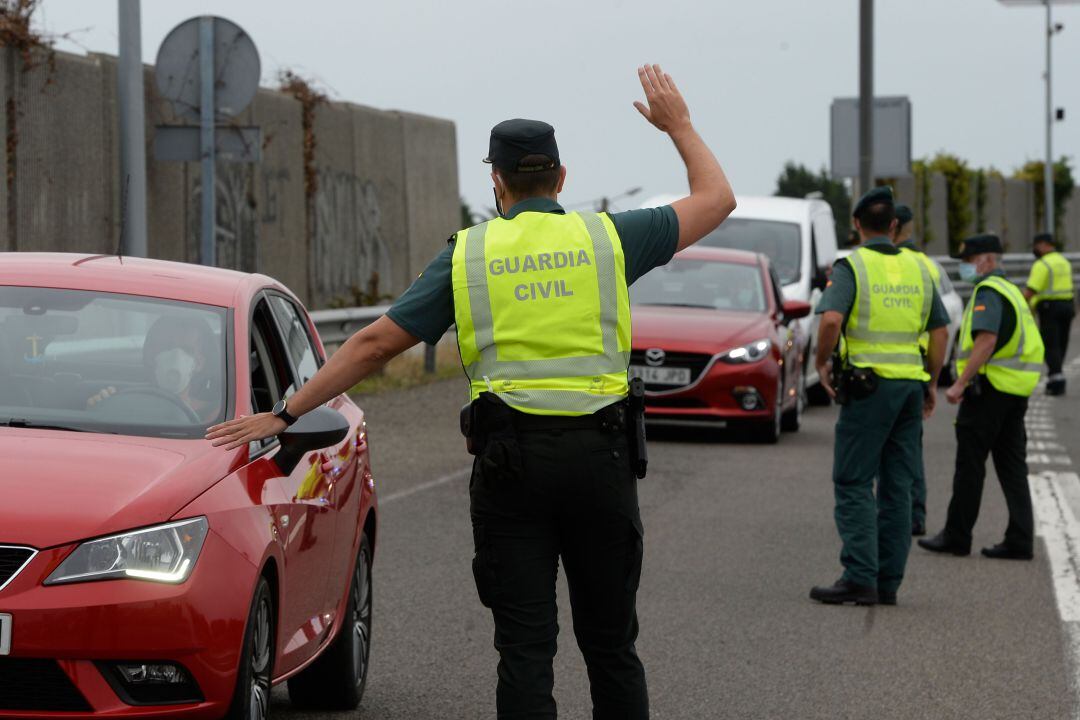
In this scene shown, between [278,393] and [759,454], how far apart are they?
412 inches

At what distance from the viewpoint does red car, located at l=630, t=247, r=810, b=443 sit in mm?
17125

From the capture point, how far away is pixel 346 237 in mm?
24641

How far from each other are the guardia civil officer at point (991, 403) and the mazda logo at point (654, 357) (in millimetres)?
6028

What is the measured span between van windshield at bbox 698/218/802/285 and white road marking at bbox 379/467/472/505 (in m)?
8.16

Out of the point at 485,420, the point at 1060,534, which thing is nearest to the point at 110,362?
the point at 485,420

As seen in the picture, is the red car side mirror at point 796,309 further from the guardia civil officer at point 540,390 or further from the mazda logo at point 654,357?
the guardia civil officer at point 540,390

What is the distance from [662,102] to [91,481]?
5.81 ft

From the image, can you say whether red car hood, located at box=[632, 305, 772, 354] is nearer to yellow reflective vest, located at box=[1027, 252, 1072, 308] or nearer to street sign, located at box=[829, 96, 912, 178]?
yellow reflective vest, located at box=[1027, 252, 1072, 308]

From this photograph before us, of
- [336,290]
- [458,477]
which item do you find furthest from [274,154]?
[458,477]

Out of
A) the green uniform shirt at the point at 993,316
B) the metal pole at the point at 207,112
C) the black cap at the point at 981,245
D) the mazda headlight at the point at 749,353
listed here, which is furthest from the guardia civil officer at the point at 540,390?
the mazda headlight at the point at 749,353

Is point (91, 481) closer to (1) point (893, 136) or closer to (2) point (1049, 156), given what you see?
(1) point (893, 136)

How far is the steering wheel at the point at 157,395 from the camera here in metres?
5.87

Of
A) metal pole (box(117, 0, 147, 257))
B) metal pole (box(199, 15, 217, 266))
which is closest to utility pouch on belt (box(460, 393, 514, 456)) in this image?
metal pole (box(199, 15, 217, 266))

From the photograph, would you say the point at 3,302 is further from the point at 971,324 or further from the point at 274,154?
the point at 274,154
